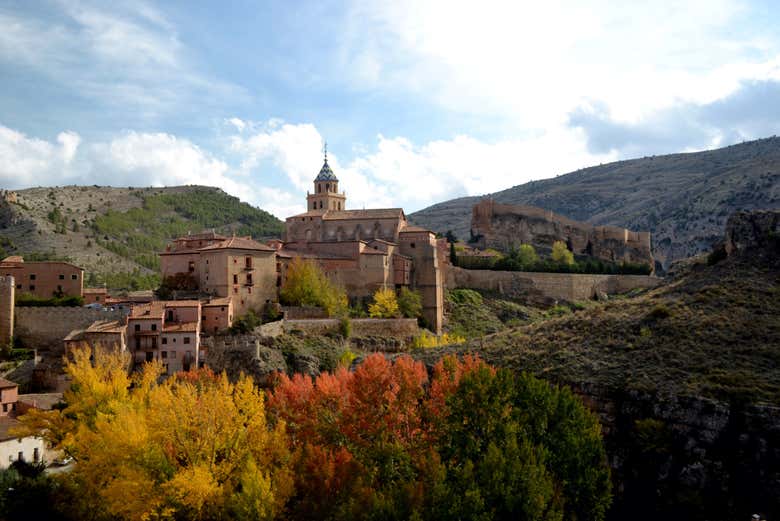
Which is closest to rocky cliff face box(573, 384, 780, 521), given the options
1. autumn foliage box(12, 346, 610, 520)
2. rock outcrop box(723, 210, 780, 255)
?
autumn foliage box(12, 346, 610, 520)

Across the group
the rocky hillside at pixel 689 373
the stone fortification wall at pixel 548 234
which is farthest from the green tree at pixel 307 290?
the stone fortification wall at pixel 548 234

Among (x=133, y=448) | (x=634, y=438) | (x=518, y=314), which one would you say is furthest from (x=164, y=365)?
(x=518, y=314)

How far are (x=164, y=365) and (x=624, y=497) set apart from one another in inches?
1063

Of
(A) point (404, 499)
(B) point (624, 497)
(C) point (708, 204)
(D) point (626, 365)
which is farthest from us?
(C) point (708, 204)

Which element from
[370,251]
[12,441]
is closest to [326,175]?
[370,251]

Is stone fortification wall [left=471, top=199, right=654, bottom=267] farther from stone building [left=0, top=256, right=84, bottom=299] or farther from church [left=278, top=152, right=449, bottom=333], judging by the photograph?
stone building [left=0, top=256, right=84, bottom=299]

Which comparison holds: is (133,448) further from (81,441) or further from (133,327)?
(133,327)

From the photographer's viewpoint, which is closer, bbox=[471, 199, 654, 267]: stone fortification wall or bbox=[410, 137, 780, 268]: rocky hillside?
bbox=[471, 199, 654, 267]: stone fortification wall

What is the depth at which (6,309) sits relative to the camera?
4609cm

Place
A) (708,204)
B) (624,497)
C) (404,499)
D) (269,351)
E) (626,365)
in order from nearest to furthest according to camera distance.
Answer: (404,499)
(624,497)
(626,365)
(269,351)
(708,204)

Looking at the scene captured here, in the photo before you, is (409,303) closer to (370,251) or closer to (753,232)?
(370,251)

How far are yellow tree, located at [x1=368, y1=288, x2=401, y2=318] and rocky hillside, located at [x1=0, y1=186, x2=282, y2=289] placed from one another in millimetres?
26790

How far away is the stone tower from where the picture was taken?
2931 inches

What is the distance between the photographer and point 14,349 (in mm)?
45188
